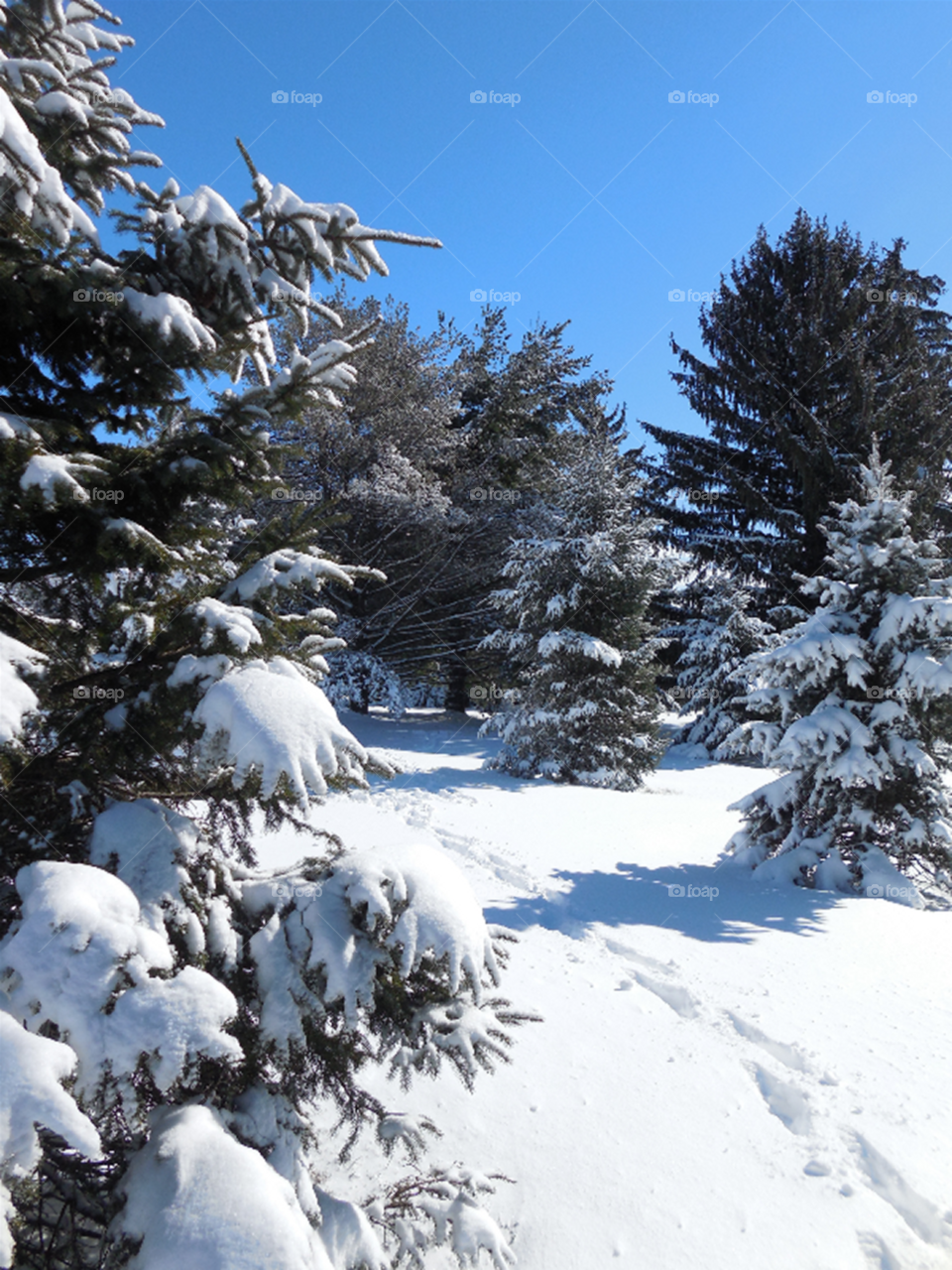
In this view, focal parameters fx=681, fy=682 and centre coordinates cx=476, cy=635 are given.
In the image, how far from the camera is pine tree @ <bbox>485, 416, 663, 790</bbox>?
1138 cm

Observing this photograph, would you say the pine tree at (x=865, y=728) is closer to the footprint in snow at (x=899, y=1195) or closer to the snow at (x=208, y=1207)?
the footprint in snow at (x=899, y=1195)

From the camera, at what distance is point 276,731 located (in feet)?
5.60

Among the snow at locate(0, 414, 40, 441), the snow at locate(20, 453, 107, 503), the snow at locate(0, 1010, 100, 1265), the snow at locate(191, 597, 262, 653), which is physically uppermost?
the snow at locate(0, 414, 40, 441)

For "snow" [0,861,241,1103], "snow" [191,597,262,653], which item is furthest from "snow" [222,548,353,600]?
"snow" [0,861,241,1103]

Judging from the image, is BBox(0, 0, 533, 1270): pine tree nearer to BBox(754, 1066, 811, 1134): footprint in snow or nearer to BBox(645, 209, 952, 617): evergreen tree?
BBox(754, 1066, 811, 1134): footprint in snow

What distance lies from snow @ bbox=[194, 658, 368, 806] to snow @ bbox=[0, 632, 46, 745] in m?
0.39

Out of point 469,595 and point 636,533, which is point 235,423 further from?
point 469,595

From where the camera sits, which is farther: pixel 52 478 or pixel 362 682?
pixel 362 682

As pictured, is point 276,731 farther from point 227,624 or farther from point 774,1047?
point 774,1047

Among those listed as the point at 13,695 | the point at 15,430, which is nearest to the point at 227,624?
the point at 13,695

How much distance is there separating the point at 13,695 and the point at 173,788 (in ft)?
2.53

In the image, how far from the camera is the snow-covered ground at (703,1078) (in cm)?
247

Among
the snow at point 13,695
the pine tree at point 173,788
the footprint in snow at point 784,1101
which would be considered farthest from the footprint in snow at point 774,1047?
the snow at point 13,695

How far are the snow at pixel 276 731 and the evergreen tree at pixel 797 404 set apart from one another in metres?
18.5
